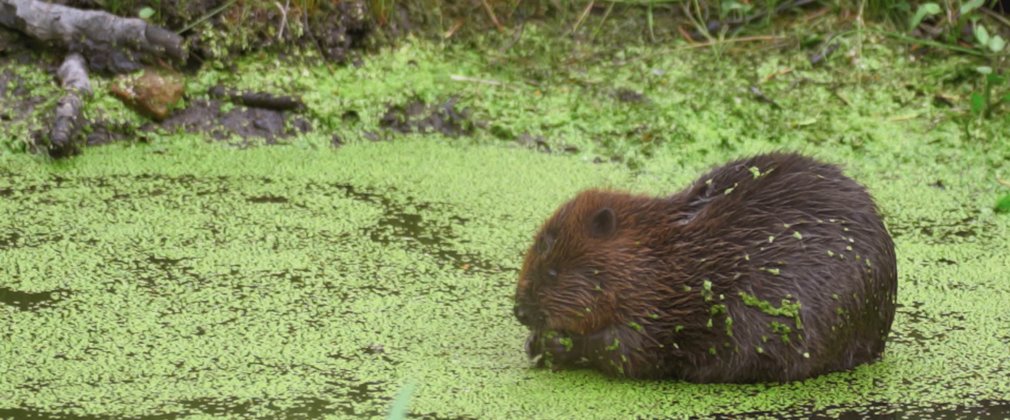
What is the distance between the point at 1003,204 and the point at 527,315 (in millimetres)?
2279

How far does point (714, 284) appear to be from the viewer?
3.80m

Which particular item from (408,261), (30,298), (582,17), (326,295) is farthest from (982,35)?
(30,298)

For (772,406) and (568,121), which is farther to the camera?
(568,121)

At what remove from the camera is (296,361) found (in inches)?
158

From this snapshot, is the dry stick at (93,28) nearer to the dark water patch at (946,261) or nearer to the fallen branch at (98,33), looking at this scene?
the fallen branch at (98,33)

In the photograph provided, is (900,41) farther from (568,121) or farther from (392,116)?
(392,116)

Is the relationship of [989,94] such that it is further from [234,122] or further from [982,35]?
[234,122]

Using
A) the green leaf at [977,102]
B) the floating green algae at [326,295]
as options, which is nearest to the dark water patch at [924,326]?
the floating green algae at [326,295]

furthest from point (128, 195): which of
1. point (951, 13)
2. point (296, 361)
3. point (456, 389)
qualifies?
point (951, 13)

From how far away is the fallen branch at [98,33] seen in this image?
586 cm

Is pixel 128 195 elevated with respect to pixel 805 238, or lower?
lower

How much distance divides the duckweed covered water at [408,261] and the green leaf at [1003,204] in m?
0.05

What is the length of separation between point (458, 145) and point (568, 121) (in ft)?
1.56

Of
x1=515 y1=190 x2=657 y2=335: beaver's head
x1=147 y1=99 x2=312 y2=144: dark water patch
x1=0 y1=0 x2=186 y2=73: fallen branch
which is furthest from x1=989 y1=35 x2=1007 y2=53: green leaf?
x1=0 y1=0 x2=186 y2=73: fallen branch
